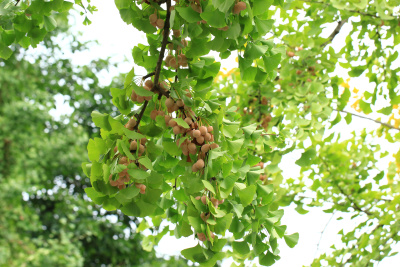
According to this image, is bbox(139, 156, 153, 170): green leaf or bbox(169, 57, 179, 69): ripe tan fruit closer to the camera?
bbox(139, 156, 153, 170): green leaf

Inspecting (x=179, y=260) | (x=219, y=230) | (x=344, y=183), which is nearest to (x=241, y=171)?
(x=219, y=230)

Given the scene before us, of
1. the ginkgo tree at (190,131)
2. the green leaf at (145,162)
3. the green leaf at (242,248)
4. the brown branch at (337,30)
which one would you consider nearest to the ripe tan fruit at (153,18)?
the ginkgo tree at (190,131)

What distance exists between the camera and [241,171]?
58 centimetres

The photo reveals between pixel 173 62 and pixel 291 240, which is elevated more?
pixel 173 62

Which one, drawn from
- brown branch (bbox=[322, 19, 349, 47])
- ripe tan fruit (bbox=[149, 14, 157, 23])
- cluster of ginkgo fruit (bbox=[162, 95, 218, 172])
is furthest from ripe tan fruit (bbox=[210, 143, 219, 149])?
brown branch (bbox=[322, 19, 349, 47])

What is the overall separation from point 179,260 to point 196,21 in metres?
3.39

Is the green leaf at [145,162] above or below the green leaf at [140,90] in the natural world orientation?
below

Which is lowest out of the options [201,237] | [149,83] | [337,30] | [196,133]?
[201,237]

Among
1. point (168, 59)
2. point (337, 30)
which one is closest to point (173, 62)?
point (168, 59)

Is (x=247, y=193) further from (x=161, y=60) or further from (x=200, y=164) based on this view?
(x=161, y=60)

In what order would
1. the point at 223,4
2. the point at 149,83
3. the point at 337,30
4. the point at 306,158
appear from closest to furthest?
1. the point at 223,4
2. the point at 149,83
3. the point at 306,158
4. the point at 337,30

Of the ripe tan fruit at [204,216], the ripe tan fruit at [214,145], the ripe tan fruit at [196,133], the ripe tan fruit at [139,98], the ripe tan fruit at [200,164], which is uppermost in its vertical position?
the ripe tan fruit at [139,98]

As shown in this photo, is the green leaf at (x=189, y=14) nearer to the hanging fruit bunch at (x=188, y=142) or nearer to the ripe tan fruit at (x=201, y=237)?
the hanging fruit bunch at (x=188, y=142)

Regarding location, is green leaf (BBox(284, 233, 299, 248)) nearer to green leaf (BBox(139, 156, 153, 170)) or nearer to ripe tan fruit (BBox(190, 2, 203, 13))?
green leaf (BBox(139, 156, 153, 170))
